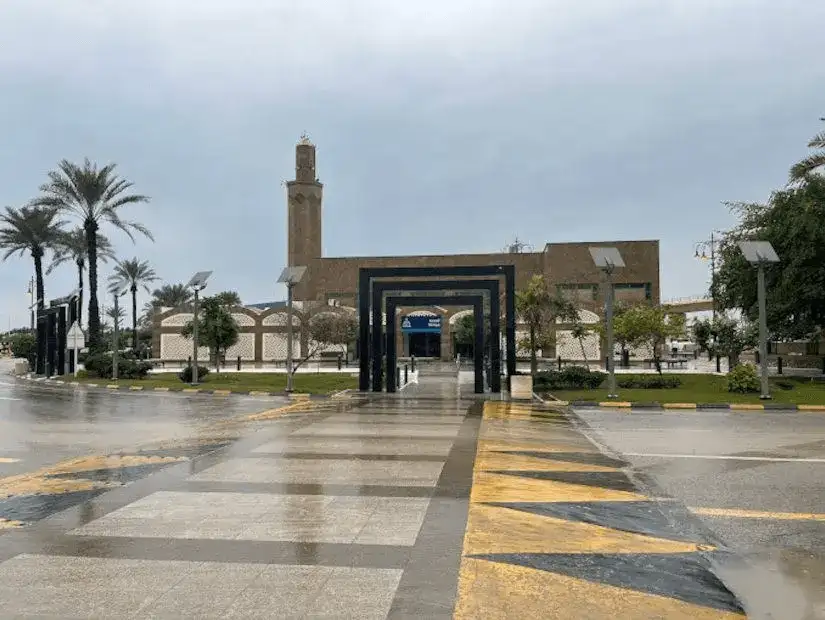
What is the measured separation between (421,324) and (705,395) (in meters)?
39.3

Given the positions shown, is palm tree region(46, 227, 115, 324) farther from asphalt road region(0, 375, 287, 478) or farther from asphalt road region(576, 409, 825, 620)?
asphalt road region(576, 409, 825, 620)

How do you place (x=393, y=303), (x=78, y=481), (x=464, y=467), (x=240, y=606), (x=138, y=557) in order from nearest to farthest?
(x=240, y=606), (x=138, y=557), (x=78, y=481), (x=464, y=467), (x=393, y=303)

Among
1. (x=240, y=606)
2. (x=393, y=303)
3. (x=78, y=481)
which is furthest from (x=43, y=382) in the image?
(x=240, y=606)

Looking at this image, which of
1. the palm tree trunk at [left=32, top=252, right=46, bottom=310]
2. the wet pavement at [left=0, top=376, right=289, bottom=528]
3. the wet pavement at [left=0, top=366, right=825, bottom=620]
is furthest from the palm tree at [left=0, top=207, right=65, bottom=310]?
the wet pavement at [left=0, top=366, right=825, bottom=620]

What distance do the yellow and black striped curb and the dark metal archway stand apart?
15405 millimetres

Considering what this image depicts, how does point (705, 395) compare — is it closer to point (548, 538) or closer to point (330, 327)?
point (548, 538)

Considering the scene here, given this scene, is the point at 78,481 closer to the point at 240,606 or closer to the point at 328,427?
the point at 240,606

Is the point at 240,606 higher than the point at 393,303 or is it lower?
lower

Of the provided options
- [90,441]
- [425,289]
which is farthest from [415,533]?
[425,289]

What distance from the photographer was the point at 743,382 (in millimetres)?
23688

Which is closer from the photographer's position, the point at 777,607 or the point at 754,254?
the point at 777,607

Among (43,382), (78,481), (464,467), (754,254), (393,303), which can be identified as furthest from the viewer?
(43,382)

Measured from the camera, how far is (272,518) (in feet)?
21.4

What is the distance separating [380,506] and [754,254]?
61.5 ft
